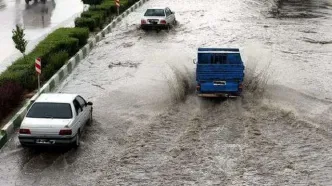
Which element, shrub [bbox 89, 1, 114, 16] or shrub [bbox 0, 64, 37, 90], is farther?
shrub [bbox 89, 1, 114, 16]

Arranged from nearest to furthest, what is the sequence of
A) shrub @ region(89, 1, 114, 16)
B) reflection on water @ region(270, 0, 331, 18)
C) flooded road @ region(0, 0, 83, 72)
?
flooded road @ region(0, 0, 83, 72)
shrub @ region(89, 1, 114, 16)
reflection on water @ region(270, 0, 331, 18)

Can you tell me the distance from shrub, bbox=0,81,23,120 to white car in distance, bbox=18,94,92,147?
8.14 feet

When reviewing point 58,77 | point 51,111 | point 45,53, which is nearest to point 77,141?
point 51,111

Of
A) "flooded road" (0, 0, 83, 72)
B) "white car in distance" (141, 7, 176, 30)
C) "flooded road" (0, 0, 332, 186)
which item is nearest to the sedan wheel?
"flooded road" (0, 0, 332, 186)

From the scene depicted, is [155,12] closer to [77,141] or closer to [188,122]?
[188,122]

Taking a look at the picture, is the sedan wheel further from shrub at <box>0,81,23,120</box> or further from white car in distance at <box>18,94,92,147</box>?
shrub at <box>0,81,23,120</box>

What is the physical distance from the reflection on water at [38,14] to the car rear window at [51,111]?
17.6 metres

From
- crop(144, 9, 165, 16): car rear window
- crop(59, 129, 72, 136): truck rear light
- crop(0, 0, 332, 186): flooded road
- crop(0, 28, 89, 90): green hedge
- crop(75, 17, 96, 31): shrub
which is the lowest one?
crop(0, 0, 332, 186): flooded road

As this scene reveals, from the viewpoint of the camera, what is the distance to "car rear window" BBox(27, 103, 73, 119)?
43.9ft

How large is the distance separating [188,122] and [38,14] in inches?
870

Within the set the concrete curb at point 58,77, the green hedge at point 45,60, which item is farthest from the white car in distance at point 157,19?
the green hedge at point 45,60

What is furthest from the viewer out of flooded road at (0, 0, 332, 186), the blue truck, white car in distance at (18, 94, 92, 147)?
the blue truck

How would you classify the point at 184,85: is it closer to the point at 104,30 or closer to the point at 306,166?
Answer: the point at 306,166

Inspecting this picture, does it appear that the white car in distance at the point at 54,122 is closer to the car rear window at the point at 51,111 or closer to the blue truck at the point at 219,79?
the car rear window at the point at 51,111
